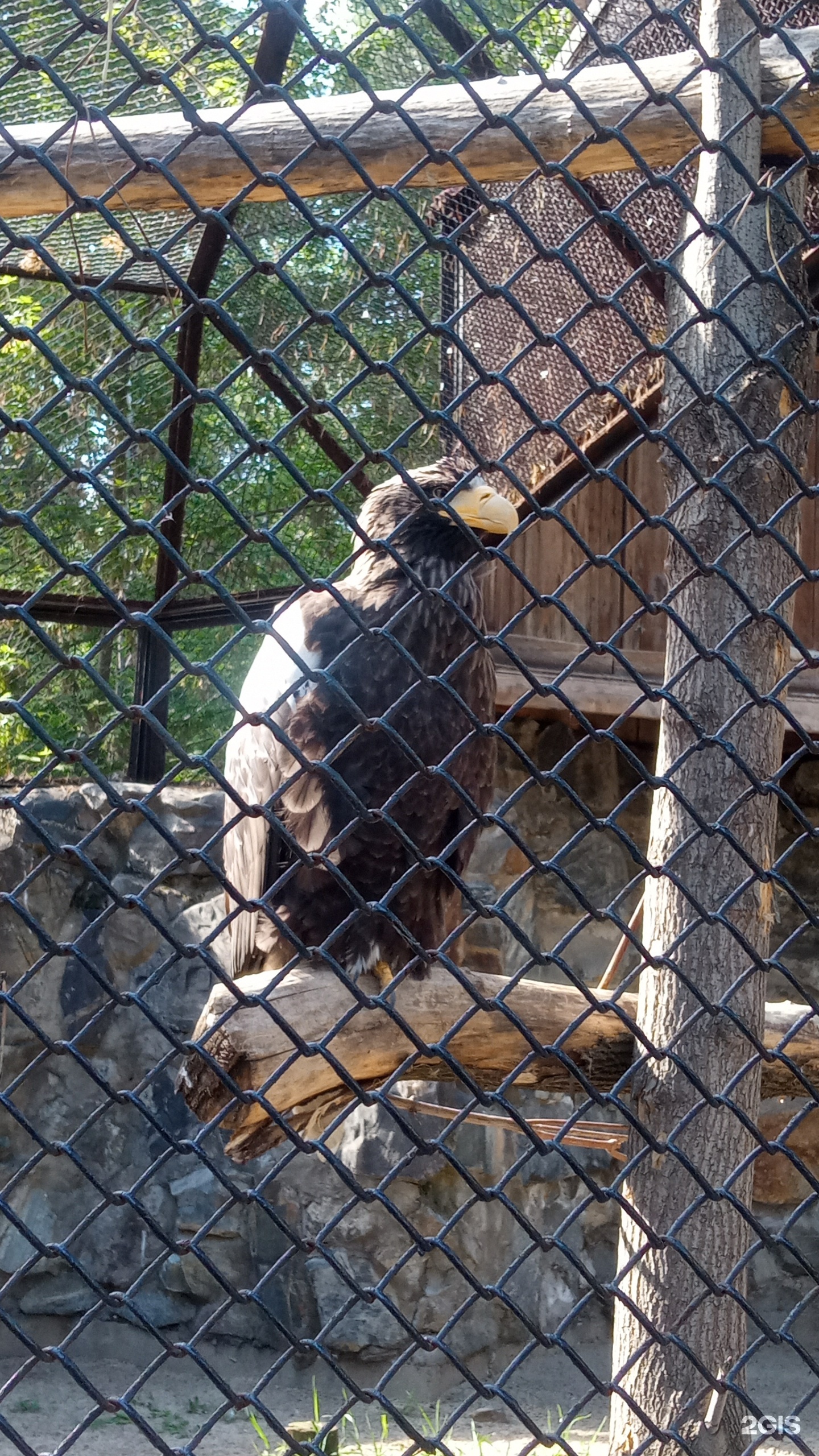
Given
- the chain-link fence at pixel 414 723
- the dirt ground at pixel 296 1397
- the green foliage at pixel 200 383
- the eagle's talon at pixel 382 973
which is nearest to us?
the chain-link fence at pixel 414 723

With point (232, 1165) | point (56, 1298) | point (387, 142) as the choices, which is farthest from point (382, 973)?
point (56, 1298)

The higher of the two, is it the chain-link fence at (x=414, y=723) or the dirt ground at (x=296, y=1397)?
the chain-link fence at (x=414, y=723)

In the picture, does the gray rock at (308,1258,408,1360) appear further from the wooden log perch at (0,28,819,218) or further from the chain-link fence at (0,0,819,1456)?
the wooden log perch at (0,28,819,218)

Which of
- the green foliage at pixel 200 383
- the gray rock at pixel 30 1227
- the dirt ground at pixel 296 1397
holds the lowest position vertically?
the dirt ground at pixel 296 1397

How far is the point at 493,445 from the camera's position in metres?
4.67

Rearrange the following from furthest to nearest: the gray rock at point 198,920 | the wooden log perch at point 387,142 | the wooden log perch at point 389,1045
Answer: the gray rock at point 198,920, the wooden log perch at point 389,1045, the wooden log perch at point 387,142

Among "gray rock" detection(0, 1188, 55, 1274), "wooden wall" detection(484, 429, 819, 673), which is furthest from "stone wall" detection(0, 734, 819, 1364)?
"wooden wall" detection(484, 429, 819, 673)

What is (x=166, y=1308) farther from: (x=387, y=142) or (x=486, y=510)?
(x=387, y=142)

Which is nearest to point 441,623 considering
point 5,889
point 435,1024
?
point 435,1024

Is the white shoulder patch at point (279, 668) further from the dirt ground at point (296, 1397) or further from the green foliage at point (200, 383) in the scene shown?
the dirt ground at point (296, 1397)

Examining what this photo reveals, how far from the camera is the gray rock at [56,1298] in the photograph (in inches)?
221

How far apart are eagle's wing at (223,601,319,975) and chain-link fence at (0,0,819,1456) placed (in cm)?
2

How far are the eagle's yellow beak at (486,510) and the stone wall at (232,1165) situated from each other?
118 inches

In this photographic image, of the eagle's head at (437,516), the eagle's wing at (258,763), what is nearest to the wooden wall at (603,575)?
the eagle's head at (437,516)
